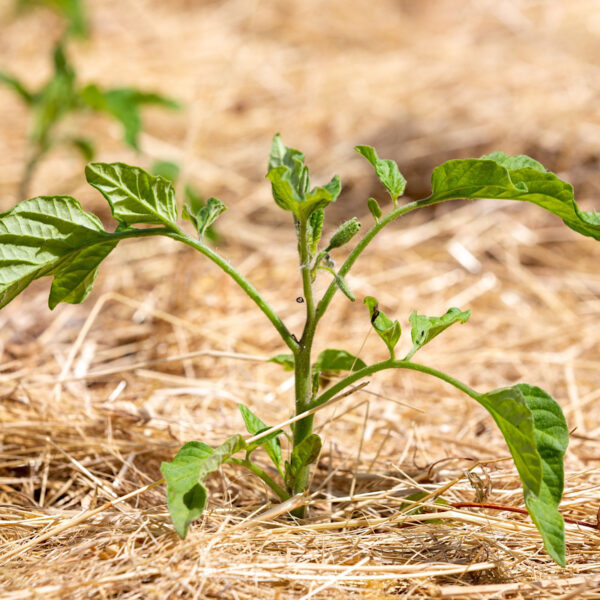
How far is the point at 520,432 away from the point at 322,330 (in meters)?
1.33

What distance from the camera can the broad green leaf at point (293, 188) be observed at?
3.00ft

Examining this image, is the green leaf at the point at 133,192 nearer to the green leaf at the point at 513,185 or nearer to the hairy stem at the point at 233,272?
the hairy stem at the point at 233,272

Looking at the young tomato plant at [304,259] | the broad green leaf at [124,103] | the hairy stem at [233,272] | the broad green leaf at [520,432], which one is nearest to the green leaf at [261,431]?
the young tomato plant at [304,259]

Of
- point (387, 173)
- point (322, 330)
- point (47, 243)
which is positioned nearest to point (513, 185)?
point (387, 173)

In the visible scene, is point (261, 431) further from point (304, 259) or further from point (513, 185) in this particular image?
point (513, 185)

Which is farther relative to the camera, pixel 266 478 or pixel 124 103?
pixel 124 103

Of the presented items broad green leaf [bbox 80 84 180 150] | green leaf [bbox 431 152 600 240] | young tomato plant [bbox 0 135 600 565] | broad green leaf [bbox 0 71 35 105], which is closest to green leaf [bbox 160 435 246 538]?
young tomato plant [bbox 0 135 600 565]

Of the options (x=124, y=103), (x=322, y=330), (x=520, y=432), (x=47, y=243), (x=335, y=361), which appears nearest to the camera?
(x=520, y=432)

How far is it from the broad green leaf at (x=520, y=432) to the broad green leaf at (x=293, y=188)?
354 mm

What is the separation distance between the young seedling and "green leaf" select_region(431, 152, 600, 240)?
50.3 inches

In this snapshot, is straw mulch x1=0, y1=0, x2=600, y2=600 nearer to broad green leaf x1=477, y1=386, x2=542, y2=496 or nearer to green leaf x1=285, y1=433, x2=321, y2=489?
green leaf x1=285, y1=433, x2=321, y2=489

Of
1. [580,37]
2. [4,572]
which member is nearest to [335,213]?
[4,572]

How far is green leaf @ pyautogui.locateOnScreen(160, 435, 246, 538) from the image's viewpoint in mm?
849

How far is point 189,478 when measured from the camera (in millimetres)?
875
